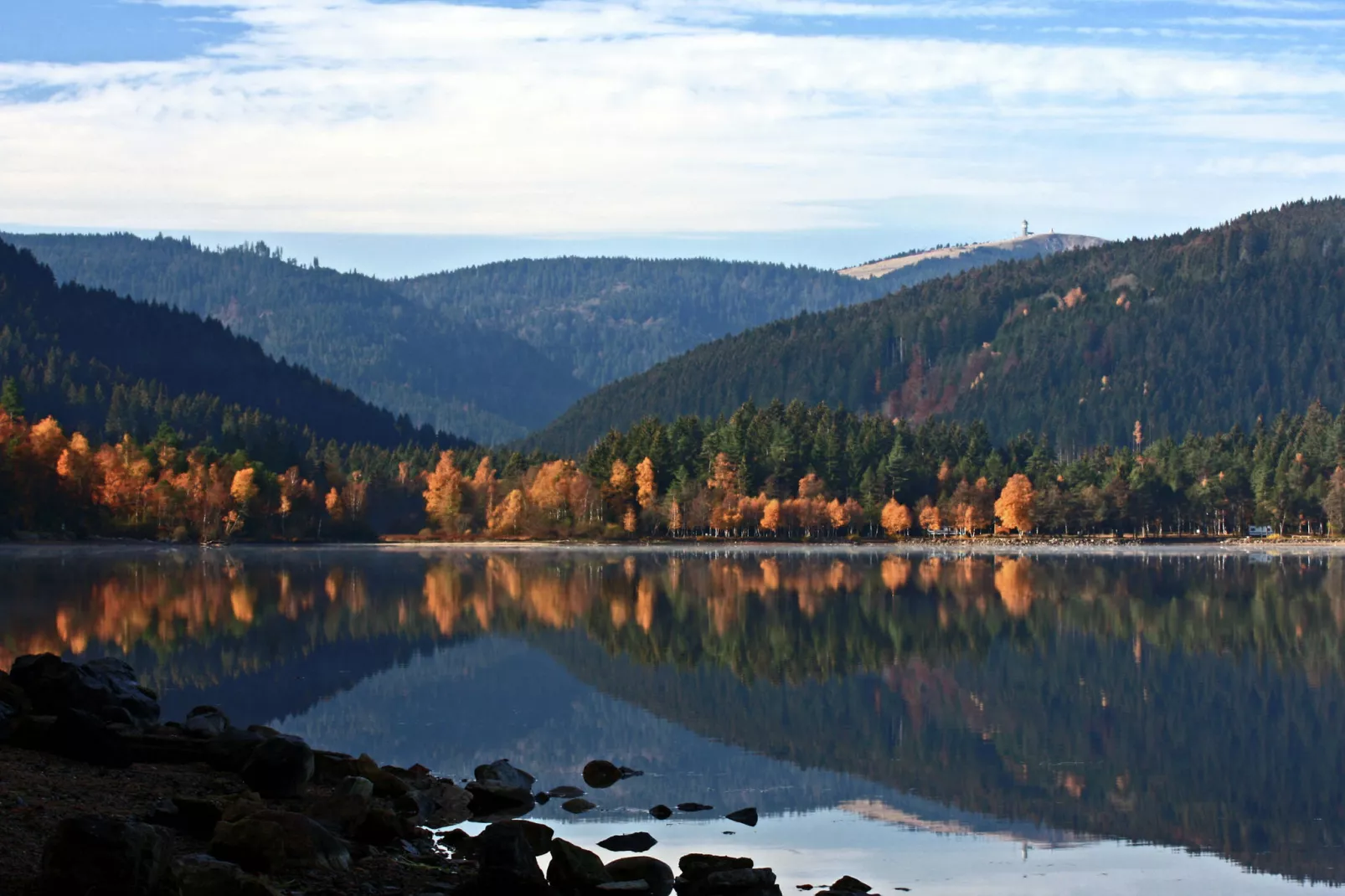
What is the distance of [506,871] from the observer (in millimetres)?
24250

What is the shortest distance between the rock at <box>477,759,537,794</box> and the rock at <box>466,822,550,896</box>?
1008 cm

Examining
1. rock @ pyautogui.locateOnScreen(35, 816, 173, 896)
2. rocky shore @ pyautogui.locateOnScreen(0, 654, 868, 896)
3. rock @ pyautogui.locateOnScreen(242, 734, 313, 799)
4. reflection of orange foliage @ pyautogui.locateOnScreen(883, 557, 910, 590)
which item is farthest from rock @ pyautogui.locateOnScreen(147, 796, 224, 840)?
reflection of orange foliage @ pyautogui.locateOnScreen(883, 557, 910, 590)

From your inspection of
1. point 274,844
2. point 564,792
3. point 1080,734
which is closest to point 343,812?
point 274,844

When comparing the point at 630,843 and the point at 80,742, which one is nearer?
the point at 630,843

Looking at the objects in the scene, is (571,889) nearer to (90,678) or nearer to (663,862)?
(663,862)

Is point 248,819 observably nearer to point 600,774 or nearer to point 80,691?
point 80,691

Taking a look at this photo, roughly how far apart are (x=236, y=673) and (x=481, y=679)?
7.89m

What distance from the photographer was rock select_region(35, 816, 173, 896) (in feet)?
69.4

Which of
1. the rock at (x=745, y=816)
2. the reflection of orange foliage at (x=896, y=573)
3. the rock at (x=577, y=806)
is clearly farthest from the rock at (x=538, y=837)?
the reflection of orange foliage at (x=896, y=573)

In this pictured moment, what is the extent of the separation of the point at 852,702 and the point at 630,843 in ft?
66.7

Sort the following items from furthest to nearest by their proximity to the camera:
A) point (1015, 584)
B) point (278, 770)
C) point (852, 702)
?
point (1015, 584)
point (852, 702)
point (278, 770)

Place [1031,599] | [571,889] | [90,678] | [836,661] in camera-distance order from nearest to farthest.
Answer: [571,889], [90,678], [836,661], [1031,599]

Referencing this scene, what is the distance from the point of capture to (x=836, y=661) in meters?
59.6

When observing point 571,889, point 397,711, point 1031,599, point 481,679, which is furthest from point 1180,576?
point 571,889
